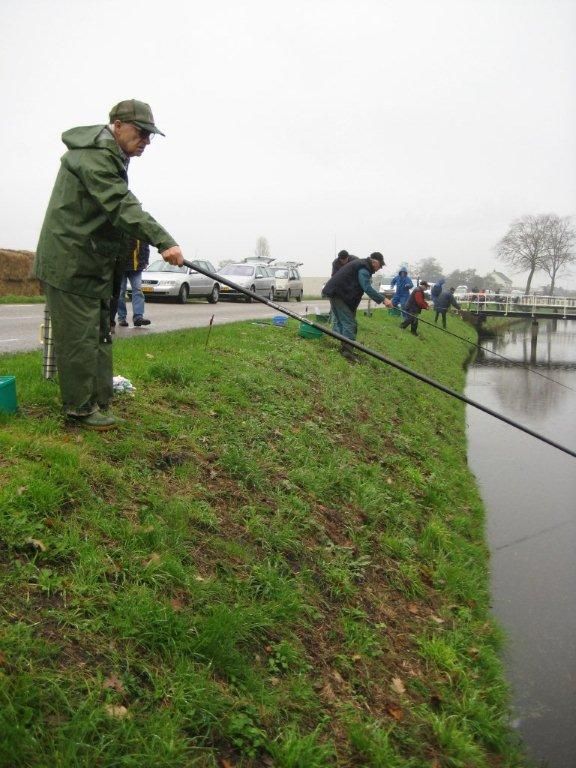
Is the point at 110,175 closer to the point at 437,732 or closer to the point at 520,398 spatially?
the point at 437,732

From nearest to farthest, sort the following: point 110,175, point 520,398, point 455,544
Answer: point 110,175
point 455,544
point 520,398

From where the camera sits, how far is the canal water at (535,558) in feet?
16.2

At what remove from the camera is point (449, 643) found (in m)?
5.04

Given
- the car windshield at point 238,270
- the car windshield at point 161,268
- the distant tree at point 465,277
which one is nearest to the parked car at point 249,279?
the car windshield at point 238,270

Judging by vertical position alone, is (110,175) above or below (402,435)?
above

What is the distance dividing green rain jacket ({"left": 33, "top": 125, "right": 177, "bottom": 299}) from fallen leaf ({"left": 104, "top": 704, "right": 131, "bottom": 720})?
2634 millimetres

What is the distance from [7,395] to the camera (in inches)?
195

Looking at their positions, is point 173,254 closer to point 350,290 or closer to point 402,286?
point 350,290

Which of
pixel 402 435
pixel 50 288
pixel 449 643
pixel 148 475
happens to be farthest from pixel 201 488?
pixel 402 435

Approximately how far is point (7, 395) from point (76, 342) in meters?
0.83

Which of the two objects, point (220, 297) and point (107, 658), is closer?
point (107, 658)

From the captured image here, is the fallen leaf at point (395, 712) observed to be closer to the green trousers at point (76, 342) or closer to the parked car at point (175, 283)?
the green trousers at point (76, 342)

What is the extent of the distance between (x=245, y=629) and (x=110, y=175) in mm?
2903

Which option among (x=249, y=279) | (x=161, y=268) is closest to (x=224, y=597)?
(x=161, y=268)
